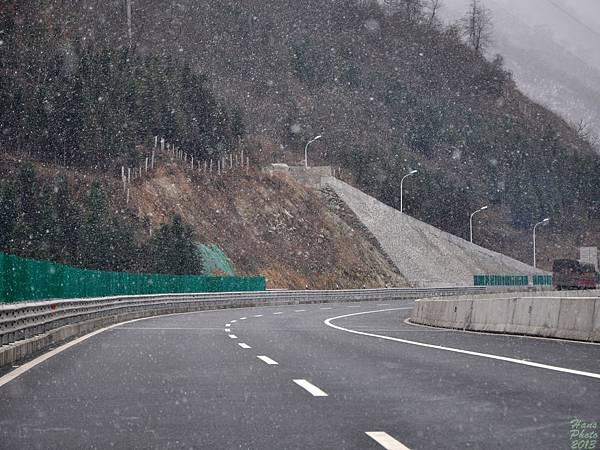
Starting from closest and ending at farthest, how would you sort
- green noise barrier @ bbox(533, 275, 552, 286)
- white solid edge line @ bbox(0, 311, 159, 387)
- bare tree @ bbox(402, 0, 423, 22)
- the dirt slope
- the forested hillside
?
white solid edge line @ bbox(0, 311, 159, 387), the dirt slope, the forested hillside, green noise barrier @ bbox(533, 275, 552, 286), bare tree @ bbox(402, 0, 423, 22)

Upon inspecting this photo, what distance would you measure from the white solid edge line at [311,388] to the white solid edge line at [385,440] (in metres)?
2.41

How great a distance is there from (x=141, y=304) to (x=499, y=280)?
5521 cm

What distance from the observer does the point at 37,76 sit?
86500 millimetres

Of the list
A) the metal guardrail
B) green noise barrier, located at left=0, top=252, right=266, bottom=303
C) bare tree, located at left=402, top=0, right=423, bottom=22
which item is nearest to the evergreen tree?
the metal guardrail

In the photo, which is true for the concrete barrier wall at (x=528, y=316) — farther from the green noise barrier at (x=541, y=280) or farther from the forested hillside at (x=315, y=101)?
the green noise barrier at (x=541, y=280)

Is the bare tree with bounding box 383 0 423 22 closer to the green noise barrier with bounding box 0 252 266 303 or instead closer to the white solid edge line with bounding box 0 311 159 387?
the green noise barrier with bounding box 0 252 266 303

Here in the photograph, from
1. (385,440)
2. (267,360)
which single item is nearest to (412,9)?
(267,360)

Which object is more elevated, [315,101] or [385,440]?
[315,101]

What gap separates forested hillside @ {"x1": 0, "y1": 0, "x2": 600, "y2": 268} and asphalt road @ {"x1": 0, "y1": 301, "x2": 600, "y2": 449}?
6186 centimetres

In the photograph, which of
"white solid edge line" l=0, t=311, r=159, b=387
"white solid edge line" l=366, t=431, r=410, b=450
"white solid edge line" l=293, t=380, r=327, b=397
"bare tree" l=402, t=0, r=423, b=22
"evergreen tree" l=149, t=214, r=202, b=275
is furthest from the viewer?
"bare tree" l=402, t=0, r=423, b=22

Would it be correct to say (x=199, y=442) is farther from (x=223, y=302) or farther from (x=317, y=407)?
(x=223, y=302)

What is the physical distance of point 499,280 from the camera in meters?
84.9

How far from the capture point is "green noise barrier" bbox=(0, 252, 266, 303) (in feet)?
55.5

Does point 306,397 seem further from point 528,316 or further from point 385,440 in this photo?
point 528,316
